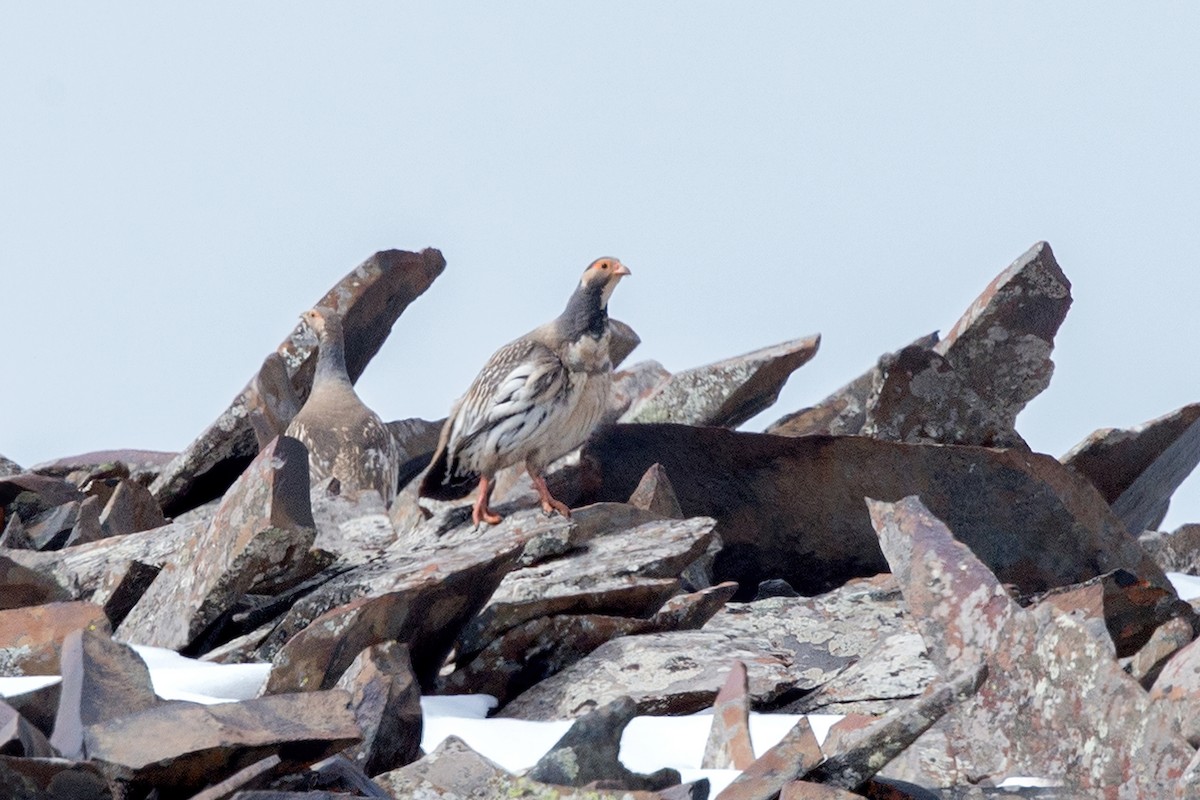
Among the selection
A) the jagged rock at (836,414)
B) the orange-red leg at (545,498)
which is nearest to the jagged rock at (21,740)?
the orange-red leg at (545,498)

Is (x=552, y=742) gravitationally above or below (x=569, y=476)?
below

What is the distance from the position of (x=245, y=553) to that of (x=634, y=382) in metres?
7.11

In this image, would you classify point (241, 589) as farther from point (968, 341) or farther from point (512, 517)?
point (968, 341)

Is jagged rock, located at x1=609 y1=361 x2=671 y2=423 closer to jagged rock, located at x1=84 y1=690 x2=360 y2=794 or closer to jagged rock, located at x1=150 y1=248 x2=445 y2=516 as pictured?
jagged rock, located at x1=150 y1=248 x2=445 y2=516

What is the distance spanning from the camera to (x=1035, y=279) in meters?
10.4

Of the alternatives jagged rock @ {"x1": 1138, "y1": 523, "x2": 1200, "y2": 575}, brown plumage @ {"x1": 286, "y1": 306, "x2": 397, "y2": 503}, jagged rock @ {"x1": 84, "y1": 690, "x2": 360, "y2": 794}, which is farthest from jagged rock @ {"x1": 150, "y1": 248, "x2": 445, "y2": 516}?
jagged rock @ {"x1": 84, "y1": 690, "x2": 360, "y2": 794}

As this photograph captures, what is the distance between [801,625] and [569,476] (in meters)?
2.73

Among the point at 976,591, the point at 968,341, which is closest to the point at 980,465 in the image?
the point at 968,341

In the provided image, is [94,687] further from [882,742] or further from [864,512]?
[864,512]

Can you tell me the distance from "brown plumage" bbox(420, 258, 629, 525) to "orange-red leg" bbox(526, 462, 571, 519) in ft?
0.04

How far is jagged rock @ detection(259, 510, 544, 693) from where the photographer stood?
5898 millimetres

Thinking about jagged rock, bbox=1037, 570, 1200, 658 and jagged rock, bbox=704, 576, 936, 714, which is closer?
jagged rock, bbox=704, 576, 936, 714

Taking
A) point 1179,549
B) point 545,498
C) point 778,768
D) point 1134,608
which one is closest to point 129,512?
point 545,498

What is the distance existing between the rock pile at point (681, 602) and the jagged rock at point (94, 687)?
12mm
